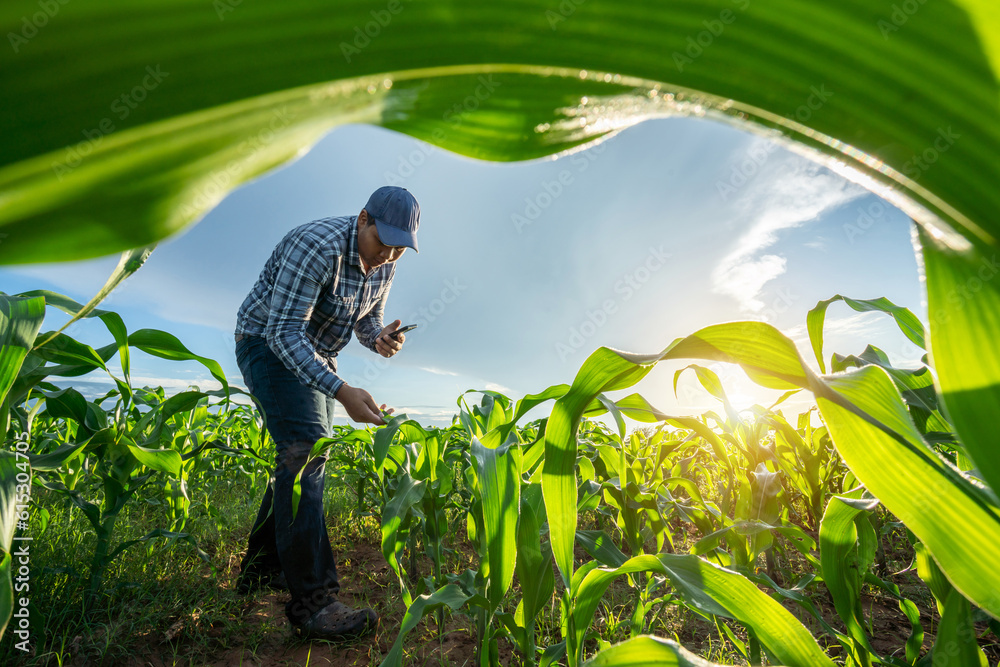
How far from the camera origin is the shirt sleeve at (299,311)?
1.68m

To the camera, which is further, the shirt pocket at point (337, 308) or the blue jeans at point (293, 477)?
the shirt pocket at point (337, 308)

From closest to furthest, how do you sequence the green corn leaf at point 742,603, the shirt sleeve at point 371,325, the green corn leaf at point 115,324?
the green corn leaf at point 742,603 < the green corn leaf at point 115,324 < the shirt sleeve at point 371,325

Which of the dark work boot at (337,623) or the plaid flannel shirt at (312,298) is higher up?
the plaid flannel shirt at (312,298)

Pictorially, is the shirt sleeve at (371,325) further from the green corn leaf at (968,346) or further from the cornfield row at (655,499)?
the green corn leaf at (968,346)

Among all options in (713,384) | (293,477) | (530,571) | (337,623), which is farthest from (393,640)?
(713,384)

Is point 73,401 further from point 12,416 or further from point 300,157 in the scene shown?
point 300,157

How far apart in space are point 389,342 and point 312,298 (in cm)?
67

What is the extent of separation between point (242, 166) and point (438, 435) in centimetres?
150

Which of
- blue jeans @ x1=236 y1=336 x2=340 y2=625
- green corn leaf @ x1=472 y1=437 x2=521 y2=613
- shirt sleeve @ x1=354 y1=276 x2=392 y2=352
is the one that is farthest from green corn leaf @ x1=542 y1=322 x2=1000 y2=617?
shirt sleeve @ x1=354 y1=276 x2=392 y2=352

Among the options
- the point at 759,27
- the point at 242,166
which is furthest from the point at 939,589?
the point at 242,166

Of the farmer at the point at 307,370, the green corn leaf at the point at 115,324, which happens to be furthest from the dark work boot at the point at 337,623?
the green corn leaf at the point at 115,324

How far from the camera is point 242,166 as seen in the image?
6.7 inches

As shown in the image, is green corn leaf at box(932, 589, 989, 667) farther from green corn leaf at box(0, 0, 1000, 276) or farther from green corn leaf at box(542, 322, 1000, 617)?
green corn leaf at box(0, 0, 1000, 276)

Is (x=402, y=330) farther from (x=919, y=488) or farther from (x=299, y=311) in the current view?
(x=919, y=488)
